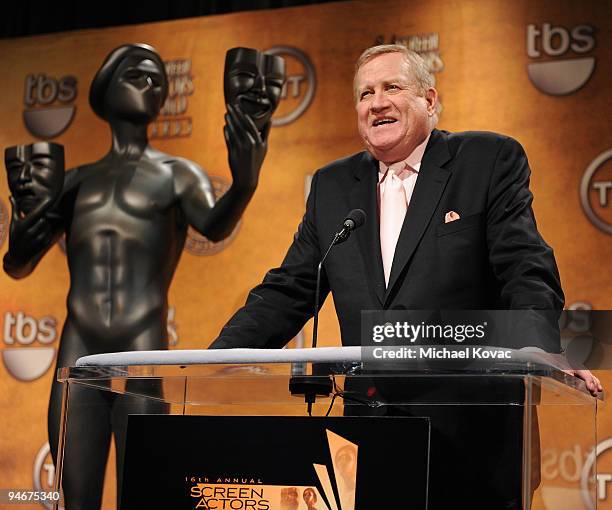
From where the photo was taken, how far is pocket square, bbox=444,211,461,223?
1958 millimetres

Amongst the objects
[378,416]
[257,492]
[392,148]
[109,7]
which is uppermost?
[109,7]

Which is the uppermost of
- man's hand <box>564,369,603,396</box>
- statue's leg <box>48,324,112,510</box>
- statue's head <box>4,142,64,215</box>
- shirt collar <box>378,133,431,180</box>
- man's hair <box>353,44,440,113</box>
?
statue's head <box>4,142,64,215</box>

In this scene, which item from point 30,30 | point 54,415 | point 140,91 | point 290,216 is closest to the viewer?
point 54,415

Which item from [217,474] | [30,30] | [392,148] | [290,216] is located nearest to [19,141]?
[30,30]

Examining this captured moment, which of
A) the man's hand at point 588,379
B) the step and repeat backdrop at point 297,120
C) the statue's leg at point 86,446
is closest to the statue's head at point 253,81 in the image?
the step and repeat backdrop at point 297,120

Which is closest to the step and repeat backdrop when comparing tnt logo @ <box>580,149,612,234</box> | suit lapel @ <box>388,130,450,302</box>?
tnt logo @ <box>580,149,612,234</box>

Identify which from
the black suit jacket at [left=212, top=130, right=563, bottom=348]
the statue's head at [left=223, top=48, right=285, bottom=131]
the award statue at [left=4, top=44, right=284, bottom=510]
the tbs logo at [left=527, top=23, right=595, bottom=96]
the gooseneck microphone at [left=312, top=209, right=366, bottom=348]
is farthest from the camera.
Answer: the tbs logo at [left=527, top=23, right=595, bottom=96]

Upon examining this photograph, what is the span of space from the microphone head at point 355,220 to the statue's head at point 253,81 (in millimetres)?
1431

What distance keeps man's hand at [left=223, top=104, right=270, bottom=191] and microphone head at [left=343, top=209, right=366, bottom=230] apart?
144 centimetres

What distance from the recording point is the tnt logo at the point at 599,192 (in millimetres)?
4000

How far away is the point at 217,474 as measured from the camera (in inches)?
56.5

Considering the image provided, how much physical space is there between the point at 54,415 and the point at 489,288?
188cm

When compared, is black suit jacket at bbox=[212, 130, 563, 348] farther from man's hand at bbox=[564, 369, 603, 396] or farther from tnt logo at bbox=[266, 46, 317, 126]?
tnt logo at bbox=[266, 46, 317, 126]

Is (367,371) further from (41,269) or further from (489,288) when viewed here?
(41,269)
